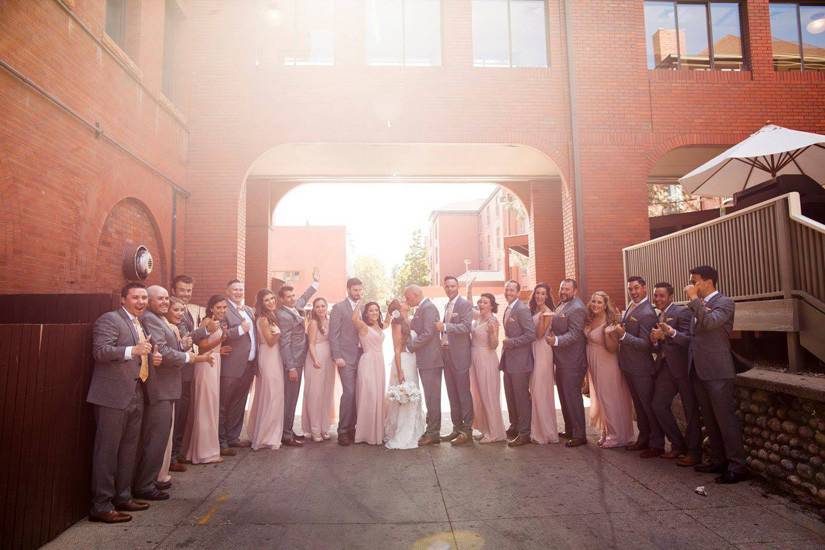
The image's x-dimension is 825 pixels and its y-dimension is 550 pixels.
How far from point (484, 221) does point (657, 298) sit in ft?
157

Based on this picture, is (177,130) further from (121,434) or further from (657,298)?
(657,298)

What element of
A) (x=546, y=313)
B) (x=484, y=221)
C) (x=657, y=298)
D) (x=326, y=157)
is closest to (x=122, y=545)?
(x=546, y=313)

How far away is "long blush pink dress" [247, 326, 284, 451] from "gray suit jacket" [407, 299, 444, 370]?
5.97 ft

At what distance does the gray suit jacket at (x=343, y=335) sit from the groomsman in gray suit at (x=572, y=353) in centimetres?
264

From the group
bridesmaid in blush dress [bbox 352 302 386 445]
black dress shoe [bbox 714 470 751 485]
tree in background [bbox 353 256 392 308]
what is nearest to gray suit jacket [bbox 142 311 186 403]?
bridesmaid in blush dress [bbox 352 302 386 445]

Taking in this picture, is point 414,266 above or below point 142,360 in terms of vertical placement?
above

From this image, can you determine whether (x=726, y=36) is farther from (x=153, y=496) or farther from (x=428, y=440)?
(x=153, y=496)

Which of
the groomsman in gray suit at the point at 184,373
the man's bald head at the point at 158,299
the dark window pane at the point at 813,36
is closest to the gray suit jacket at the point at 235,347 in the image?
the groomsman in gray suit at the point at 184,373

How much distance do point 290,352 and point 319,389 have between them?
0.70 meters

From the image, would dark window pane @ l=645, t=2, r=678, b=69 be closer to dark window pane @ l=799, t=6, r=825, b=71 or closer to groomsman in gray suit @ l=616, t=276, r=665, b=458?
dark window pane @ l=799, t=6, r=825, b=71

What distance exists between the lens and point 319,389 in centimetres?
778

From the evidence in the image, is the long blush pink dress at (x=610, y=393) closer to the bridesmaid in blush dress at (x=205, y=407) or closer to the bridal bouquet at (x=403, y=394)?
the bridal bouquet at (x=403, y=394)

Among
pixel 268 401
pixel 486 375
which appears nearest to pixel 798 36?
pixel 486 375

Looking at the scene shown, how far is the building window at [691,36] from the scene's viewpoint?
11852 mm
